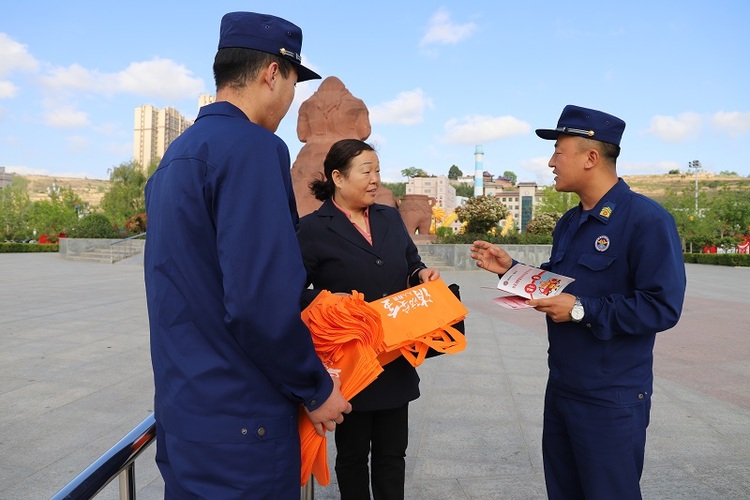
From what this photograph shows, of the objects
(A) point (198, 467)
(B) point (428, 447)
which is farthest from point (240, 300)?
(B) point (428, 447)

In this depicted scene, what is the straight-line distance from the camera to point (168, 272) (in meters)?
1.32

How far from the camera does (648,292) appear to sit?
175 cm

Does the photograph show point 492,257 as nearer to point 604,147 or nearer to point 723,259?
point 604,147

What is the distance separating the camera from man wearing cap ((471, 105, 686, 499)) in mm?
1751

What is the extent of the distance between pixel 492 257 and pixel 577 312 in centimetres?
56

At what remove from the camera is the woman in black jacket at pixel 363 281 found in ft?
7.32

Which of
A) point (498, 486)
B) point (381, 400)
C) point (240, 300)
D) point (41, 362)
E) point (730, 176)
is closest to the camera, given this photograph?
point (240, 300)

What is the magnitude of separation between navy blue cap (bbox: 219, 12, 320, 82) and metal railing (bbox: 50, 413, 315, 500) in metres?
1.04

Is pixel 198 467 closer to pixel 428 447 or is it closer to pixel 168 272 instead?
pixel 168 272

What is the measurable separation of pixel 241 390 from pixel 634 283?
4.28 ft

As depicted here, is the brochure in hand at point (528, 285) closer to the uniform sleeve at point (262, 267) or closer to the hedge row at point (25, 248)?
the uniform sleeve at point (262, 267)

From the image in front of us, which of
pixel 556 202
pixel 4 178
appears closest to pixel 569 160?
pixel 556 202

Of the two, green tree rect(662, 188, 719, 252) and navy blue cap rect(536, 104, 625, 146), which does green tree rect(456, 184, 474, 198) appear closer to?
green tree rect(662, 188, 719, 252)

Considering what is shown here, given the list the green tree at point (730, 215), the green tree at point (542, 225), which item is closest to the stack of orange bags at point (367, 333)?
the green tree at point (542, 225)
